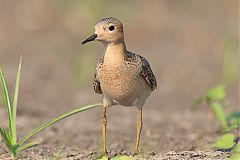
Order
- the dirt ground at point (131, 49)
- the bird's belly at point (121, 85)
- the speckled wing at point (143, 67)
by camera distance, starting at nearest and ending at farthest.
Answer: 1. the bird's belly at point (121, 85)
2. the speckled wing at point (143, 67)
3. the dirt ground at point (131, 49)

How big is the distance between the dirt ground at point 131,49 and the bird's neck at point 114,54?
25.7 inches

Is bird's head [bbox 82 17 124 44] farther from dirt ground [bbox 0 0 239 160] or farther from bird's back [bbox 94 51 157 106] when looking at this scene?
dirt ground [bbox 0 0 239 160]

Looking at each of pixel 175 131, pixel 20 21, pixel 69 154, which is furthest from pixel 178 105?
pixel 20 21

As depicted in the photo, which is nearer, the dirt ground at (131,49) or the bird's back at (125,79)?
the bird's back at (125,79)

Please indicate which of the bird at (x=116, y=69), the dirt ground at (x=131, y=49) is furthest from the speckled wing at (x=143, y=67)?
the dirt ground at (x=131, y=49)

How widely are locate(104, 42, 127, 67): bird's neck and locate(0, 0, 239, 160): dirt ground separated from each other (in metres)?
0.65

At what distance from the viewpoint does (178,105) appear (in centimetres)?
828

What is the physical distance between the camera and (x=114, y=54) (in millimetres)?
4840

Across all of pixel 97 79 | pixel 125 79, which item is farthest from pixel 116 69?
pixel 97 79

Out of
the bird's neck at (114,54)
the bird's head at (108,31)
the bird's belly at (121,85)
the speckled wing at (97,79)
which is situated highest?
the bird's head at (108,31)

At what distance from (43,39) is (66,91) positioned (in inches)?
102

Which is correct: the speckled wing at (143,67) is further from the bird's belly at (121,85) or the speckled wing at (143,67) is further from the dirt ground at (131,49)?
the dirt ground at (131,49)

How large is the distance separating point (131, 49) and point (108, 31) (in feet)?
19.5

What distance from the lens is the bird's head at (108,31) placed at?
4828 mm
